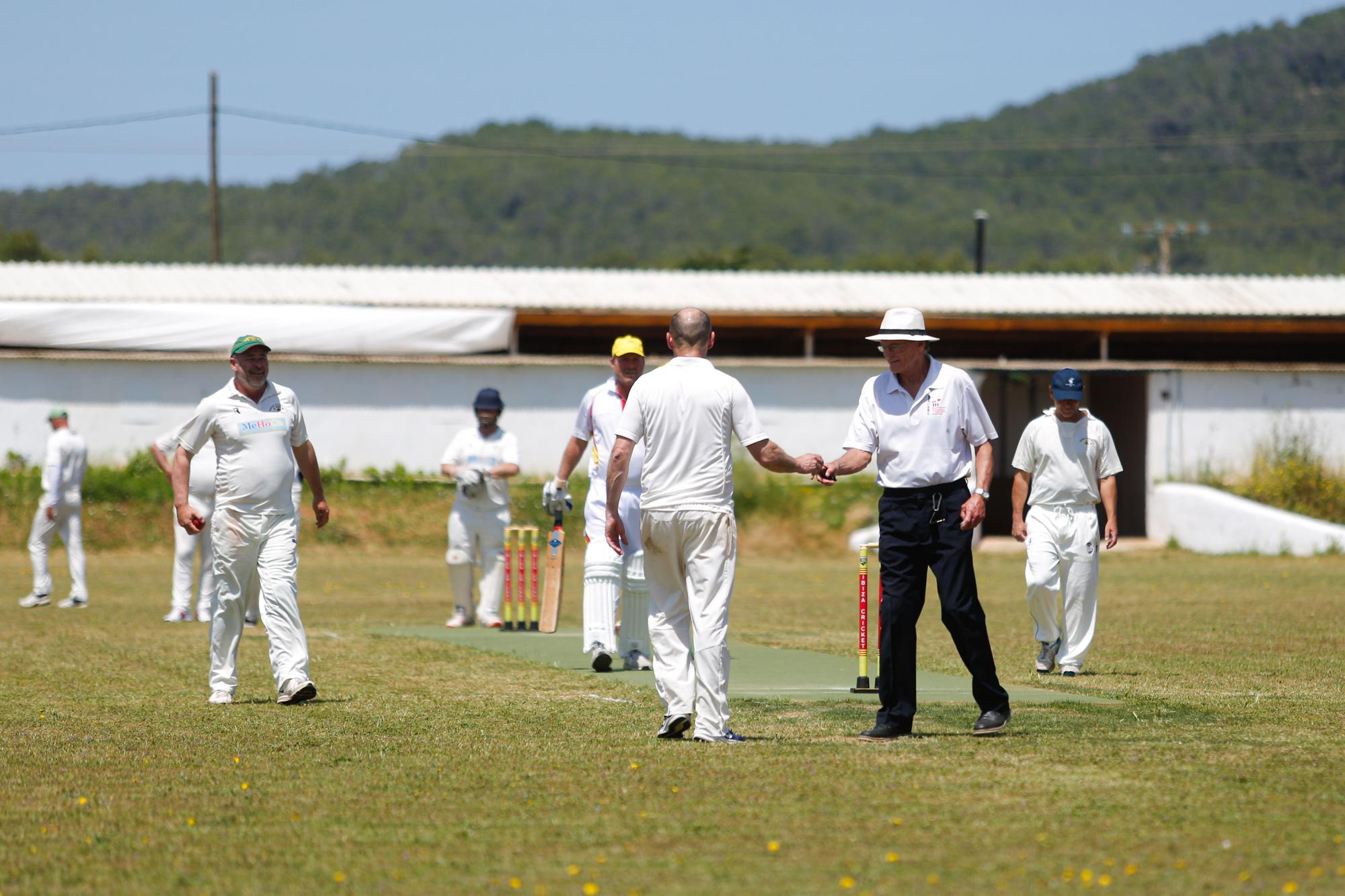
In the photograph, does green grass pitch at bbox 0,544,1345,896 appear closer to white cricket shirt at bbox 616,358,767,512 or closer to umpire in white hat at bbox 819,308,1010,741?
umpire in white hat at bbox 819,308,1010,741

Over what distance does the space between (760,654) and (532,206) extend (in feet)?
345

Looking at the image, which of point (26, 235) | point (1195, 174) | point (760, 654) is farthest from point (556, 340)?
point (1195, 174)

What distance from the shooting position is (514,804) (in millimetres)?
6008

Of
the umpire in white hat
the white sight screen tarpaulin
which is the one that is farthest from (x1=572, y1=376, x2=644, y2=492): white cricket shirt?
the white sight screen tarpaulin

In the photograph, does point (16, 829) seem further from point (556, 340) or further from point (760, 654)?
point (556, 340)

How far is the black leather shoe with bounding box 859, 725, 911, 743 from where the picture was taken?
756 cm

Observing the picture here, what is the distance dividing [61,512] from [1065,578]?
1126cm

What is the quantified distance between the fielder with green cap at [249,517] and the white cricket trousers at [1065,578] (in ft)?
15.3

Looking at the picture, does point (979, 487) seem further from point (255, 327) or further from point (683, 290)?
point (683, 290)

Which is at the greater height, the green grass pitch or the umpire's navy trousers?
the umpire's navy trousers

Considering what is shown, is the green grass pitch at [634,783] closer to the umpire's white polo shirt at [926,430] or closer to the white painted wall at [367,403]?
the umpire's white polo shirt at [926,430]

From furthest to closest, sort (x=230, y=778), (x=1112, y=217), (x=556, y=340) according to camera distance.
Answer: (x=1112, y=217)
(x=556, y=340)
(x=230, y=778)

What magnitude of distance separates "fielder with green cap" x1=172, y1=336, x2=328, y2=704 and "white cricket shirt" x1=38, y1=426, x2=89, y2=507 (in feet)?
27.8

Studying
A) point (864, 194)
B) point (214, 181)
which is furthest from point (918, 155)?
point (214, 181)
